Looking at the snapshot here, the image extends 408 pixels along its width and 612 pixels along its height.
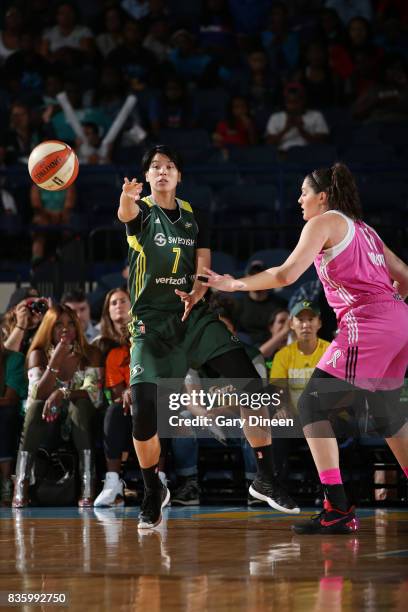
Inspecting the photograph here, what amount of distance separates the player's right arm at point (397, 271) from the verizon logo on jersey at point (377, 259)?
83 millimetres

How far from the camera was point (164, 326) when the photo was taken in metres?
6.30

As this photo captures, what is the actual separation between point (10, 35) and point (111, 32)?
149cm

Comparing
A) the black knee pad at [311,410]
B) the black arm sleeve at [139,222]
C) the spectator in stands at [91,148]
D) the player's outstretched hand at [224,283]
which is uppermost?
the spectator in stands at [91,148]

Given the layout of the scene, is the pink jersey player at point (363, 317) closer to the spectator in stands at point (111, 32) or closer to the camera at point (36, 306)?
the camera at point (36, 306)

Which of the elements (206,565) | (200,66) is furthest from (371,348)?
(200,66)

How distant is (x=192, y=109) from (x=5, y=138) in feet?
8.71

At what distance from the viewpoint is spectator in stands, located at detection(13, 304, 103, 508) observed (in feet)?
27.0

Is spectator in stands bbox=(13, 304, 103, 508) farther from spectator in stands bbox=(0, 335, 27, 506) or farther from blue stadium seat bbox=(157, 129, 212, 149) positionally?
blue stadium seat bbox=(157, 129, 212, 149)

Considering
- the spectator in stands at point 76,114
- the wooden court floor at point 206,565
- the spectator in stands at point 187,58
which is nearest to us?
the wooden court floor at point 206,565

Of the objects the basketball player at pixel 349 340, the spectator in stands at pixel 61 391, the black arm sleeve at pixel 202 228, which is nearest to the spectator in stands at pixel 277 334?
the spectator in stands at pixel 61 391

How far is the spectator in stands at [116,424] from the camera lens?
805 centimetres

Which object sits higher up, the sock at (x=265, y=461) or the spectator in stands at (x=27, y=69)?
the spectator in stands at (x=27, y=69)

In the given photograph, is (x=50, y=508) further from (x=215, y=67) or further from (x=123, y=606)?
(x=215, y=67)

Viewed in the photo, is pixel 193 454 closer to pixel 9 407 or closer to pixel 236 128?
pixel 9 407
